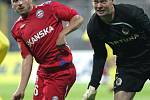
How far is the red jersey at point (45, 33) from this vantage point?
10.3 m

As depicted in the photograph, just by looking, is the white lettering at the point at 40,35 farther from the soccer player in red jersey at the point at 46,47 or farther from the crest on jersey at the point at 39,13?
the crest on jersey at the point at 39,13

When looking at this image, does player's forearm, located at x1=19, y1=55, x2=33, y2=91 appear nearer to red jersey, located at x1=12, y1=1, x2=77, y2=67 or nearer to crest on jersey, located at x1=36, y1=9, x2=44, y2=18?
red jersey, located at x1=12, y1=1, x2=77, y2=67

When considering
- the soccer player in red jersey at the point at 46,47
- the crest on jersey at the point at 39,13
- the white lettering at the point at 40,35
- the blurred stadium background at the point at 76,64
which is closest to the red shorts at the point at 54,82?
the soccer player in red jersey at the point at 46,47

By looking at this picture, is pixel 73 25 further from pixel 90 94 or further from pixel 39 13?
pixel 90 94

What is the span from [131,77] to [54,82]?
1127 mm

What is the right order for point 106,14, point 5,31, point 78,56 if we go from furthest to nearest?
point 5,31 < point 78,56 < point 106,14

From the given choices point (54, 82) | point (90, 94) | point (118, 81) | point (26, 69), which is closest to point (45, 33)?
point (26, 69)

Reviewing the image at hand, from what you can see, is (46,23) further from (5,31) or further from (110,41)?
(5,31)

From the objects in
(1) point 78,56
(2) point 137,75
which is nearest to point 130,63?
(2) point 137,75

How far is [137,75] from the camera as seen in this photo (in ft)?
34.6

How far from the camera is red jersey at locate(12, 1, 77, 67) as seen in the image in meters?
10.3

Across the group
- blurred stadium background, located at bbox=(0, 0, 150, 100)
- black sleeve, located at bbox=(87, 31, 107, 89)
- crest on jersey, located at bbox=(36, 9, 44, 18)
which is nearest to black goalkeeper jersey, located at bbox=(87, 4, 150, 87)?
black sleeve, located at bbox=(87, 31, 107, 89)

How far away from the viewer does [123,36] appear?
10234mm

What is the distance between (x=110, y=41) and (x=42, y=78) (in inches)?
44.0
